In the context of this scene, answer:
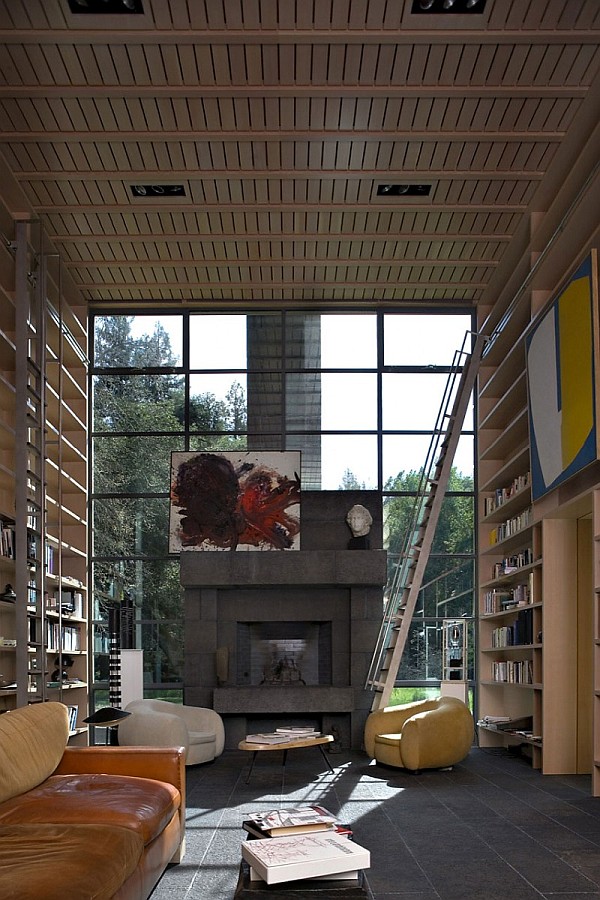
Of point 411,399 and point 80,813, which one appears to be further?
point 411,399

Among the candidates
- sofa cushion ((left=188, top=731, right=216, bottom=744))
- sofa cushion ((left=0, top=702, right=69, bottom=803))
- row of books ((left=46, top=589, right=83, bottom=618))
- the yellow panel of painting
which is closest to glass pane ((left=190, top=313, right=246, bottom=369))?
row of books ((left=46, top=589, right=83, bottom=618))

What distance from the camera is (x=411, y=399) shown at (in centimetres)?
1231

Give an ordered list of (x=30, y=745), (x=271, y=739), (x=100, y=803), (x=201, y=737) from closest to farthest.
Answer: (x=100, y=803)
(x=30, y=745)
(x=271, y=739)
(x=201, y=737)

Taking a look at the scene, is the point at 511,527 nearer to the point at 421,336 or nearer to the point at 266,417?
the point at 421,336

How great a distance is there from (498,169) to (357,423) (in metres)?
4.08

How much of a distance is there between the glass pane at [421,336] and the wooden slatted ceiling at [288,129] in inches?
37.7

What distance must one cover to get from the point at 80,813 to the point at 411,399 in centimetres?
868

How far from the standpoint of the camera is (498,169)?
29.4 ft

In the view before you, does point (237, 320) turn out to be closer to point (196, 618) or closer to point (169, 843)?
point (196, 618)

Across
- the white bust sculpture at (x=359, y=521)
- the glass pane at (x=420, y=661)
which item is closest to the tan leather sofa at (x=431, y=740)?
the glass pane at (x=420, y=661)

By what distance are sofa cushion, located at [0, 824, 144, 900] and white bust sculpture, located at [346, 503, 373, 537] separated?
7.85 m

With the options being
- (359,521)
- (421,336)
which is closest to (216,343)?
(421,336)

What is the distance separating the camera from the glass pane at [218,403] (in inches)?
484

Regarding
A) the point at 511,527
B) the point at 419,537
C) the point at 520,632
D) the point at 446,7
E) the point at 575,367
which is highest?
the point at 446,7
